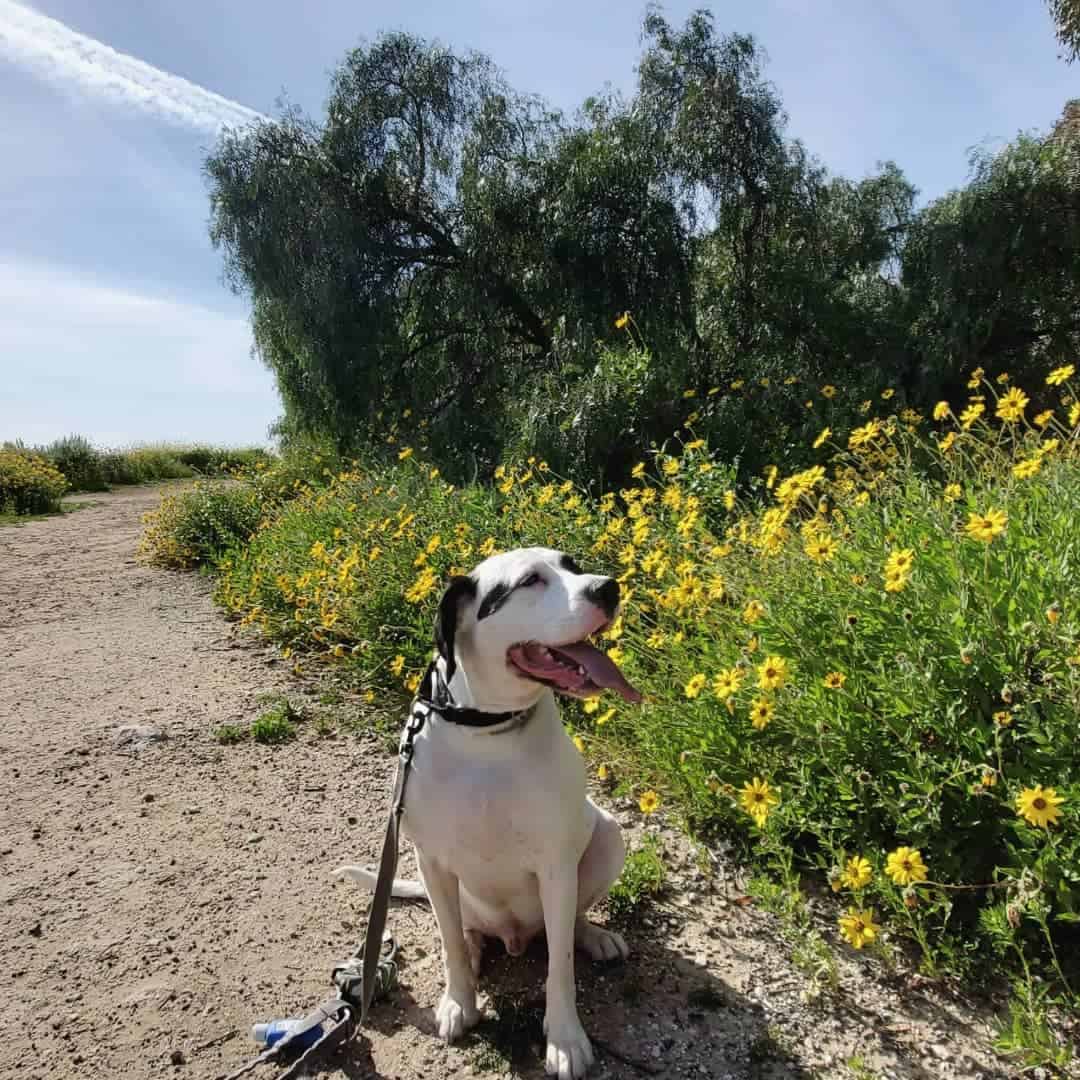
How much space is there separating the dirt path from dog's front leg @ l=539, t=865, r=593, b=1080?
89 millimetres

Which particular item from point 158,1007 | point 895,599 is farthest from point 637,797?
point 158,1007

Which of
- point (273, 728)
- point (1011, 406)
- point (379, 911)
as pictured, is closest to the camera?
point (379, 911)

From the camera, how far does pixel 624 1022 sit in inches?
73.3

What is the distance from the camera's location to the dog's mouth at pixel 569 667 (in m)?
1.60

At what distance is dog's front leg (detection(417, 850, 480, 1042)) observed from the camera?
1806 mm

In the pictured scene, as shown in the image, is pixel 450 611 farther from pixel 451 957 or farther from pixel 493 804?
pixel 451 957

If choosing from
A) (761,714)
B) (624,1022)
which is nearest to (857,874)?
(761,714)

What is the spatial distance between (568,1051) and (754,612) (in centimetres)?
128

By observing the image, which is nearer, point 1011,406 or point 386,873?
point 386,873

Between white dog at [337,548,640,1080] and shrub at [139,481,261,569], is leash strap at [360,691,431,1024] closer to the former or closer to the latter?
white dog at [337,548,640,1080]

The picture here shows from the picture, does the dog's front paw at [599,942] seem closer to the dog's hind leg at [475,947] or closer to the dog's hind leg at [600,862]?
the dog's hind leg at [600,862]

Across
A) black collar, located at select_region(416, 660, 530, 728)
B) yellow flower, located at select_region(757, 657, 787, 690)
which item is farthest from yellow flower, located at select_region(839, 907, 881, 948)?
black collar, located at select_region(416, 660, 530, 728)

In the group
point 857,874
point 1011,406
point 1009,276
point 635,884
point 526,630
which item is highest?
point 1009,276

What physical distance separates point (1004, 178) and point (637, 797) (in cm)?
747
